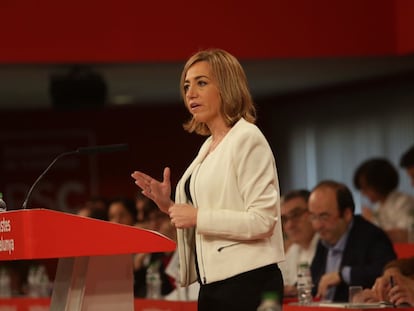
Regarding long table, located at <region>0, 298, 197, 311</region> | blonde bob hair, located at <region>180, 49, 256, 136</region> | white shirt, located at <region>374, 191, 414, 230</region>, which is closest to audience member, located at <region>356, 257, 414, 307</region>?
long table, located at <region>0, 298, 197, 311</region>

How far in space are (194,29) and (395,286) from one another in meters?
4.37

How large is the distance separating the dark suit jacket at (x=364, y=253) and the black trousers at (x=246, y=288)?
198cm

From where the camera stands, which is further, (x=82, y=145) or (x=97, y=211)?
(x=82, y=145)

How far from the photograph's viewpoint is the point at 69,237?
2.68 metres

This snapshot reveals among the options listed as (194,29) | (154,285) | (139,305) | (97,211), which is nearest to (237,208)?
(139,305)

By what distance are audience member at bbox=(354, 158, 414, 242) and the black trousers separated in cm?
484

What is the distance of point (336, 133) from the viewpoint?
11.5m

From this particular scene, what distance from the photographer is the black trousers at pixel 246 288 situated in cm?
277

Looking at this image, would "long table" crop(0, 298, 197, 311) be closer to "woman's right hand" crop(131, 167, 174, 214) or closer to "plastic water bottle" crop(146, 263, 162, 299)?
"plastic water bottle" crop(146, 263, 162, 299)

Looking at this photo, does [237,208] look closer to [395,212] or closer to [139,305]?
[139,305]

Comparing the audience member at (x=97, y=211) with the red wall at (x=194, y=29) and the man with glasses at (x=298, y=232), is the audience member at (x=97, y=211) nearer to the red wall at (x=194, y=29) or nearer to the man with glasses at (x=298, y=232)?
the red wall at (x=194, y=29)

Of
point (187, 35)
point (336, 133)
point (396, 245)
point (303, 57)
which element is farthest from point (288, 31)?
point (336, 133)

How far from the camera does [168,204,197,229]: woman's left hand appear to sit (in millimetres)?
2762

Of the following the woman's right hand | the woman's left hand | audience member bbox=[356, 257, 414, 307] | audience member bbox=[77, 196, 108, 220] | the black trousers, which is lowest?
the black trousers
